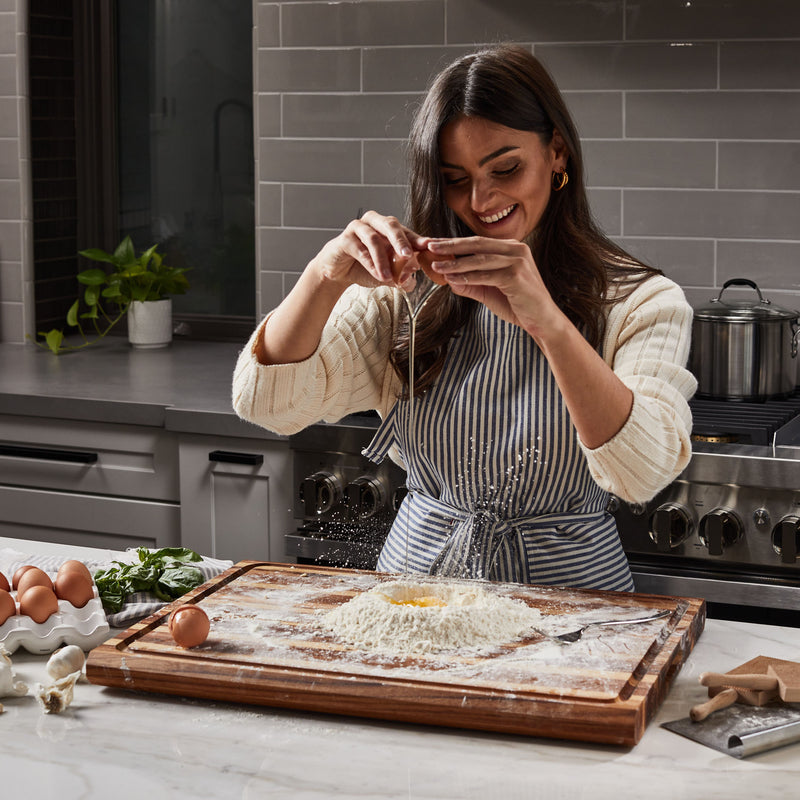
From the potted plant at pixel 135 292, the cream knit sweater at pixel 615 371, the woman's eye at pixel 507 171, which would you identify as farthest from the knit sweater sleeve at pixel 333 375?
the potted plant at pixel 135 292

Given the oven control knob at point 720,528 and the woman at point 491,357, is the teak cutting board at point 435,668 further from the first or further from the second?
the oven control knob at point 720,528

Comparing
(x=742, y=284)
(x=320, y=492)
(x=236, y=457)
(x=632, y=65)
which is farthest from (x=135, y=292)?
(x=742, y=284)

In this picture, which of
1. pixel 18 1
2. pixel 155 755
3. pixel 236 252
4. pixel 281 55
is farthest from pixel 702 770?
pixel 18 1

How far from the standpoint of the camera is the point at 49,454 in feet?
8.98

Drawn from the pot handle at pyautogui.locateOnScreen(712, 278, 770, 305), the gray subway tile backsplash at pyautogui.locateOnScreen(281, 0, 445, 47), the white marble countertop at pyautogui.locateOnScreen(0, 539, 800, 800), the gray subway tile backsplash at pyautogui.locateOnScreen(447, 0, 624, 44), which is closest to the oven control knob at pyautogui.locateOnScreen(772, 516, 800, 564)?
the pot handle at pyautogui.locateOnScreen(712, 278, 770, 305)

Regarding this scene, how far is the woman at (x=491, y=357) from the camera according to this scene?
5.48ft

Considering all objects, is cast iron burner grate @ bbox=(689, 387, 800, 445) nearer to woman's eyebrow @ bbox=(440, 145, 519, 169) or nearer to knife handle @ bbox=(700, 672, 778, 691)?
woman's eyebrow @ bbox=(440, 145, 519, 169)

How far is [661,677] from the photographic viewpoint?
126cm

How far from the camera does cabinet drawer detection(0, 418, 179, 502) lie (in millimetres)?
2648

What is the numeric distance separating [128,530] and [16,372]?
579mm

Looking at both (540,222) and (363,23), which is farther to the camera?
(363,23)

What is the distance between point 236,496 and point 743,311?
113 cm

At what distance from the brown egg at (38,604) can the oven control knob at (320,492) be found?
3.63ft

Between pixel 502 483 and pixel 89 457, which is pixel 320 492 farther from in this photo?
pixel 502 483
